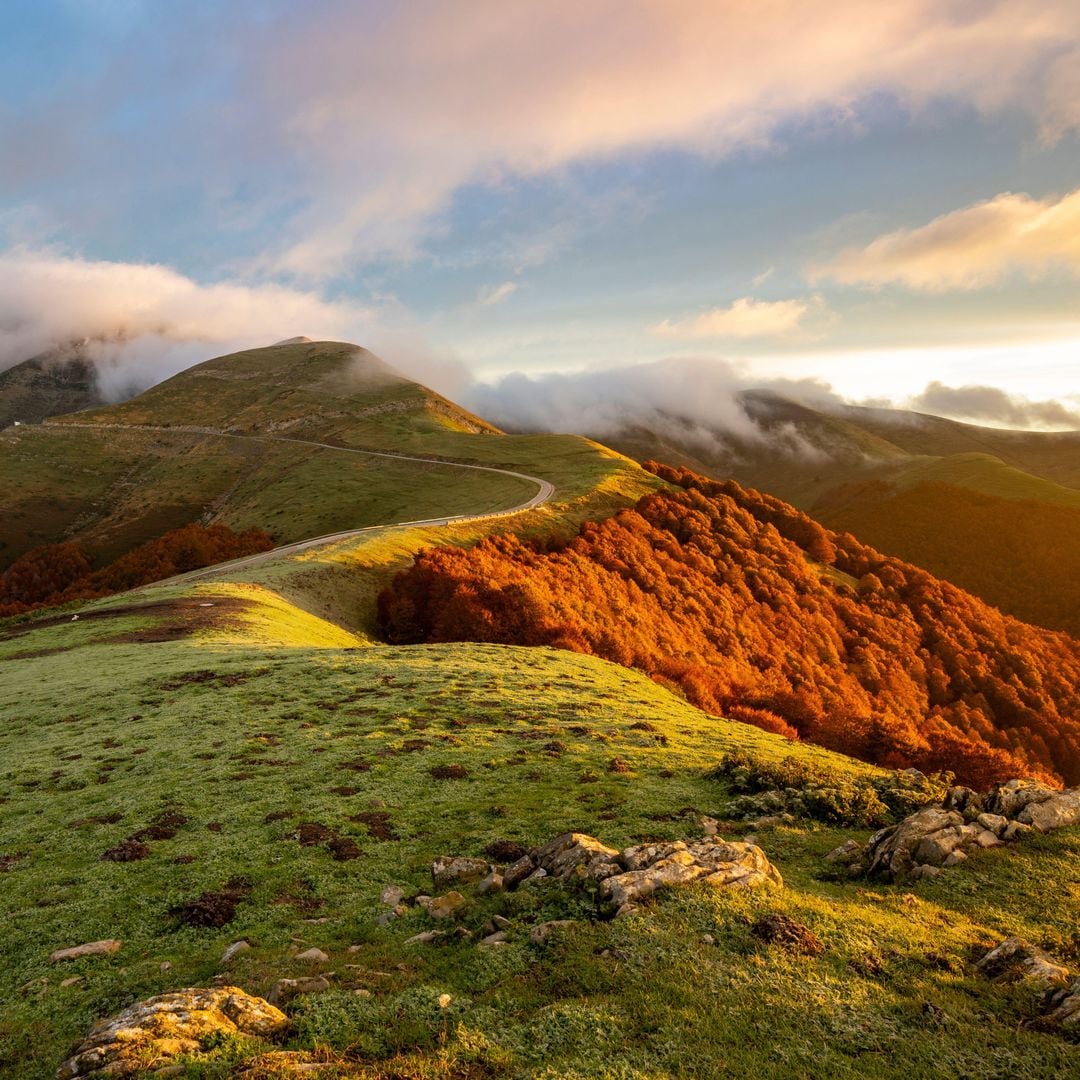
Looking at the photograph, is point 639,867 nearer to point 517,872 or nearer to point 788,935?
point 517,872

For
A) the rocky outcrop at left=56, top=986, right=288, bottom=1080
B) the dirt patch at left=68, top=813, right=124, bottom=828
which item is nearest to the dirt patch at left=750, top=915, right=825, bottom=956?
the rocky outcrop at left=56, top=986, right=288, bottom=1080

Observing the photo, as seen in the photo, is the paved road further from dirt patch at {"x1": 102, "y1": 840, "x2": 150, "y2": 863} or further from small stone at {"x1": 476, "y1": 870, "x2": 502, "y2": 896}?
small stone at {"x1": 476, "y1": 870, "x2": 502, "y2": 896}

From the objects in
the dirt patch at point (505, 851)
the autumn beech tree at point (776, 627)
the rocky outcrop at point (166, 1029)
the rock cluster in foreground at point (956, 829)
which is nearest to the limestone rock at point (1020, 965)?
the rock cluster in foreground at point (956, 829)

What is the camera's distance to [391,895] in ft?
45.1

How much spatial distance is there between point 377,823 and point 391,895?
12.8 ft

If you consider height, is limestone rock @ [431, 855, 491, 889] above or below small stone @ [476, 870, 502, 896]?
below

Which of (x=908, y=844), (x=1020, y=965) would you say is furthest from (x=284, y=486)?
(x=1020, y=965)

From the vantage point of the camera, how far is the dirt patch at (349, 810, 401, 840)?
55.1ft

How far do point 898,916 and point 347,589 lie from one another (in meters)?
59.4

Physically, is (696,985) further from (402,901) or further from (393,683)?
(393,683)

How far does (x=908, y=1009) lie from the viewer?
9.31 metres

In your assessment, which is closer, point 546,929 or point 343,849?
point 546,929

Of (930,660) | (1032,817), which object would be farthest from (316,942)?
(930,660)

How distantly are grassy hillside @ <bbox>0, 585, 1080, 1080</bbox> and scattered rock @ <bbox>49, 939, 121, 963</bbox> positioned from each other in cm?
22
